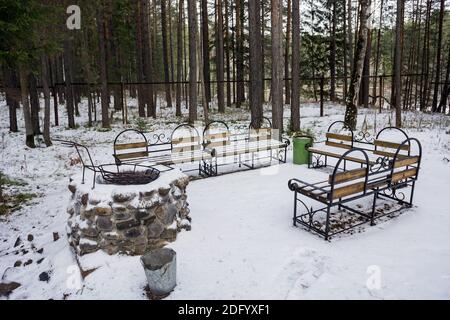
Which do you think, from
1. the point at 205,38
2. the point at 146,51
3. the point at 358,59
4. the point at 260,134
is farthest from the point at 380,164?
the point at 205,38

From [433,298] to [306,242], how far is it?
5.02ft

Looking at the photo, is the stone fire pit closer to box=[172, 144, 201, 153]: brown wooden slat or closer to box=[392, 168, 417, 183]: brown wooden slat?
box=[172, 144, 201, 153]: brown wooden slat

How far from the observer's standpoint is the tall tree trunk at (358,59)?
10297 mm

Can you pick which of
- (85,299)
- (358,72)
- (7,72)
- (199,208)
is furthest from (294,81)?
(7,72)

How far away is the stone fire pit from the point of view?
4.04 metres

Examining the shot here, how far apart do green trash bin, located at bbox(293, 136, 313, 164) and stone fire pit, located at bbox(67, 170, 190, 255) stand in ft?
15.1

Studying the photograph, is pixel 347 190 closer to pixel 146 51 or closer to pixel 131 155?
pixel 131 155

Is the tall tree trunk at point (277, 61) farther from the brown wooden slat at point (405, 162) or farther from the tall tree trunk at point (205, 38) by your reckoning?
the tall tree trunk at point (205, 38)

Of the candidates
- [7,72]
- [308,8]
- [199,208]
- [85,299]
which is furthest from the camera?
[308,8]

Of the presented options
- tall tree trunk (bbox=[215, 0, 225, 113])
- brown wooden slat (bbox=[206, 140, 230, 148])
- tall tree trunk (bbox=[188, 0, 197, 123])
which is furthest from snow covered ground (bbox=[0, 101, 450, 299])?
tall tree trunk (bbox=[215, 0, 225, 113])

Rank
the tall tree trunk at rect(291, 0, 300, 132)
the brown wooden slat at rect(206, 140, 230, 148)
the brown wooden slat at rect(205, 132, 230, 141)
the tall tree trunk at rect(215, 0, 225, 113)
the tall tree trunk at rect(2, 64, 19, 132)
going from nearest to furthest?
the brown wooden slat at rect(206, 140, 230, 148) → the brown wooden slat at rect(205, 132, 230, 141) → the tall tree trunk at rect(291, 0, 300, 132) → the tall tree trunk at rect(2, 64, 19, 132) → the tall tree trunk at rect(215, 0, 225, 113)

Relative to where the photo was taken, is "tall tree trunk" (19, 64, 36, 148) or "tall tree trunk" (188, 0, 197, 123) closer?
"tall tree trunk" (19, 64, 36, 148)

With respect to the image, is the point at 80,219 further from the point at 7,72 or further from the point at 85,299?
the point at 7,72

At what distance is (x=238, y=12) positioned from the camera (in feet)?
72.6
